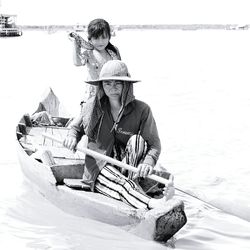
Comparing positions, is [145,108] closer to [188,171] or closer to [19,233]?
[19,233]

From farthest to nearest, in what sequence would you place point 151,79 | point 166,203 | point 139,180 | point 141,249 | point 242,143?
point 151,79 < point 242,143 < point 139,180 < point 141,249 < point 166,203

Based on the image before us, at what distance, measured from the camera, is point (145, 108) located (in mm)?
4969

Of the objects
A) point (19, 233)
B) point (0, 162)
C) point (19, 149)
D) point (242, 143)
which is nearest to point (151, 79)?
point (242, 143)

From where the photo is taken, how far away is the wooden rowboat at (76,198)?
4.45 metres

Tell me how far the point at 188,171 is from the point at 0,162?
2711mm

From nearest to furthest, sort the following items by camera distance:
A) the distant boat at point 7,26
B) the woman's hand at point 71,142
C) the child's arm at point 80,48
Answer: the woman's hand at point 71,142
the child's arm at point 80,48
the distant boat at point 7,26

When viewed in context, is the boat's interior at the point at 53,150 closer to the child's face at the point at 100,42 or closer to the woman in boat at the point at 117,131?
the woman in boat at the point at 117,131

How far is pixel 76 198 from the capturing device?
514cm

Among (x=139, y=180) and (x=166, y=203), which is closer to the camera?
(x=166, y=203)

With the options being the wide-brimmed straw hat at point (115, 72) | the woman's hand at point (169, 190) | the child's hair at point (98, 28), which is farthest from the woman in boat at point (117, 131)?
the child's hair at point (98, 28)

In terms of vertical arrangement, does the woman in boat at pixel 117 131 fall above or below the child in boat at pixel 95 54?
below

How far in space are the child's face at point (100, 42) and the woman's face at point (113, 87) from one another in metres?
1.68

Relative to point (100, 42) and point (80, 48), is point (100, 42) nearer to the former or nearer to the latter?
point (100, 42)

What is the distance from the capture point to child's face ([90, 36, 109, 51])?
6.52 metres
